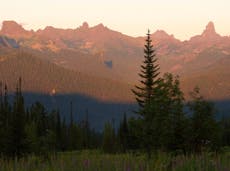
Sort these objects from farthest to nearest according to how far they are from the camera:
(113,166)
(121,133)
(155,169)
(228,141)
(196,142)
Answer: (121,133), (228,141), (196,142), (113,166), (155,169)

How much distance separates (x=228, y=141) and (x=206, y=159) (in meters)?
83.4

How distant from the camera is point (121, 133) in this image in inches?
3898

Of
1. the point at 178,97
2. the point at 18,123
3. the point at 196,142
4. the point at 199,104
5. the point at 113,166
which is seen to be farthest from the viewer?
the point at 18,123

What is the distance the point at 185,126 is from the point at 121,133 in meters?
64.7

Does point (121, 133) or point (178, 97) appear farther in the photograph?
point (121, 133)

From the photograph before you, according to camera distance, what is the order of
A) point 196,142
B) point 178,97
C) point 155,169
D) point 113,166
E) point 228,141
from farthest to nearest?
1. point 228,141
2. point 178,97
3. point 196,142
4. point 113,166
5. point 155,169

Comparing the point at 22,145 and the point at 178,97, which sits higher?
the point at 178,97

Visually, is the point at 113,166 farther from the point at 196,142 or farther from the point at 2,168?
the point at 196,142

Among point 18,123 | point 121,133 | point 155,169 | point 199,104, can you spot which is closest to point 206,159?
point 155,169

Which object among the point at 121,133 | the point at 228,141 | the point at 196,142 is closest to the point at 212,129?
the point at 196,142

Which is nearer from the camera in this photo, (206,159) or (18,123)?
(206,159)

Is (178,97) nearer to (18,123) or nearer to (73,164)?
(18,123)

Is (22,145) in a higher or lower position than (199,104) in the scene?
lower

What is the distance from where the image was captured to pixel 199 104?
3628 cm
